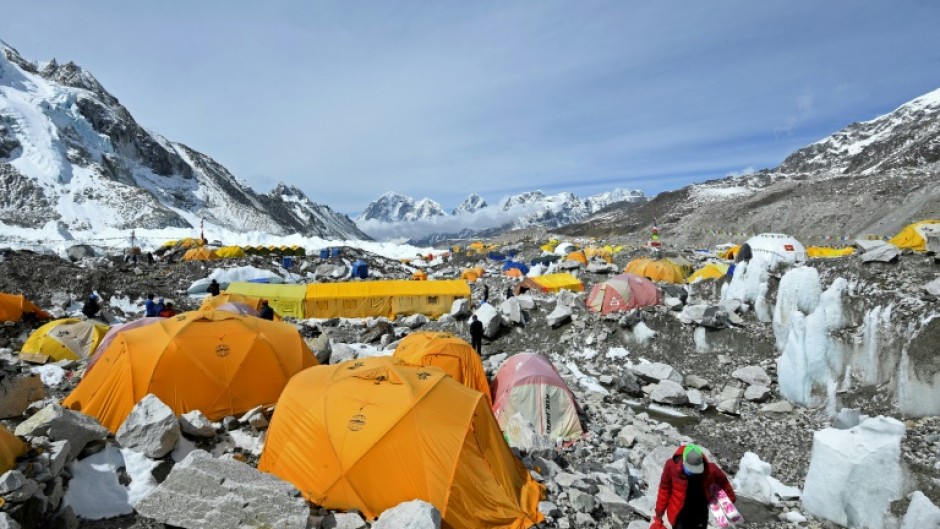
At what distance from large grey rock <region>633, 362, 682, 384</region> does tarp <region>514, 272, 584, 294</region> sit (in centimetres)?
971

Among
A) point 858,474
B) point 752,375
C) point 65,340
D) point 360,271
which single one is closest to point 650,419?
point 752,375

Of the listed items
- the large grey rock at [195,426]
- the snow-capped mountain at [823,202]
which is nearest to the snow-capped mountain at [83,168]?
the large grey rock at [195,426]

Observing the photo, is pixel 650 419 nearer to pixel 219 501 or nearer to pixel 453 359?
pixel 453 359

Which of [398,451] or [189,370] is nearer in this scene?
[398,451]

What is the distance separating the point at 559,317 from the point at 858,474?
1108 cm

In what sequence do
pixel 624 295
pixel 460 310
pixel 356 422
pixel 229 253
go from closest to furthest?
pixel 356 422 < pixel 624 295 < pixel 460 310 < pixel 229 253

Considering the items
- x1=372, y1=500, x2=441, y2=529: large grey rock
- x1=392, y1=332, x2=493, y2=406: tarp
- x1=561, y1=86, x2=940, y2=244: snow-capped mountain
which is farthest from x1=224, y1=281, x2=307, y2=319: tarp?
x1=561, y1=86, x2=940, y2=244: snow-capped mountain

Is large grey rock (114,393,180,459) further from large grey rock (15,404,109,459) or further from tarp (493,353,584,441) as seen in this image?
tarp (493,353,584,441)

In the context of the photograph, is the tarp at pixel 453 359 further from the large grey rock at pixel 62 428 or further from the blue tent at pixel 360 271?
the blue tent at pixel 360 271

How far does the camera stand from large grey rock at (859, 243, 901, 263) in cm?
1245

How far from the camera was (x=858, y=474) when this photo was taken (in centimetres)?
729

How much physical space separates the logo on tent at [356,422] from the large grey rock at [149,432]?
→ 8.63ft

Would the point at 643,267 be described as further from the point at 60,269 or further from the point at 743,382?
the point at 60,269

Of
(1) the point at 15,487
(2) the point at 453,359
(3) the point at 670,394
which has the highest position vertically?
(1) the point at 15,487
